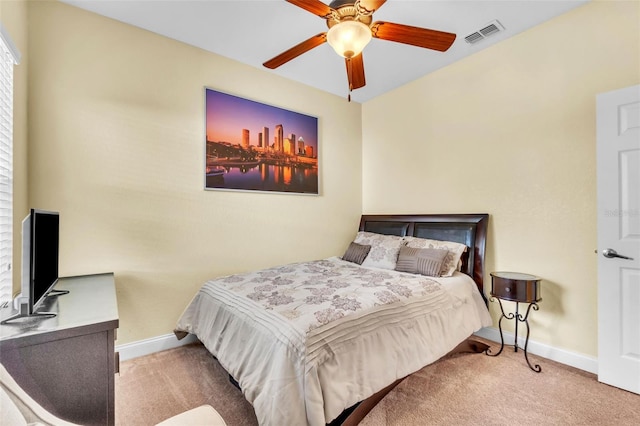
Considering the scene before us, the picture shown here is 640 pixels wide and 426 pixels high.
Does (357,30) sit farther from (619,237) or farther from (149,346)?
(149,346)

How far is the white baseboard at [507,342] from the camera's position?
234 centimetres

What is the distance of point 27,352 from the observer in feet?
3.87

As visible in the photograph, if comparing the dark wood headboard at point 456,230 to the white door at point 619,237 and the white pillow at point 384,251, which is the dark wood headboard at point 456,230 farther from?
the white door at point 619,237

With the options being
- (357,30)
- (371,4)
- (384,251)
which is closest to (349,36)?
(357,30)

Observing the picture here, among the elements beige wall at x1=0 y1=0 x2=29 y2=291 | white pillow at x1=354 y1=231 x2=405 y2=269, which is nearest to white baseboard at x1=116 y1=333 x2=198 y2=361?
beige wall at x1=0 y1=0 x2=29 y2=291

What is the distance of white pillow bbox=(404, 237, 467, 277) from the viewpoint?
2758 millimetres

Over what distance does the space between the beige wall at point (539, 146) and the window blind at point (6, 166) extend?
3.57 metres

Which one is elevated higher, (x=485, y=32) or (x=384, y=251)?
(x=485, y=32)

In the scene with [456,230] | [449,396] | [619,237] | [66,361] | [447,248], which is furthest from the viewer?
[456,230]

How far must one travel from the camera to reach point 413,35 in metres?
1.87

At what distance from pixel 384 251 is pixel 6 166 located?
3038 millimetres

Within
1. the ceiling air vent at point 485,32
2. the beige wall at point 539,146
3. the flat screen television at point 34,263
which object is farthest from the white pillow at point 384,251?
the flat screen television at point 34,263

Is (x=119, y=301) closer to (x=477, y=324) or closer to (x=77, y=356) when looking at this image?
(x=77, y=356)

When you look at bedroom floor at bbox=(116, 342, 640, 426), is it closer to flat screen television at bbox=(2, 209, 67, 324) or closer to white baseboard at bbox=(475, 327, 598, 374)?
white baseboard at bbox=(475, 327, 598, 374)
